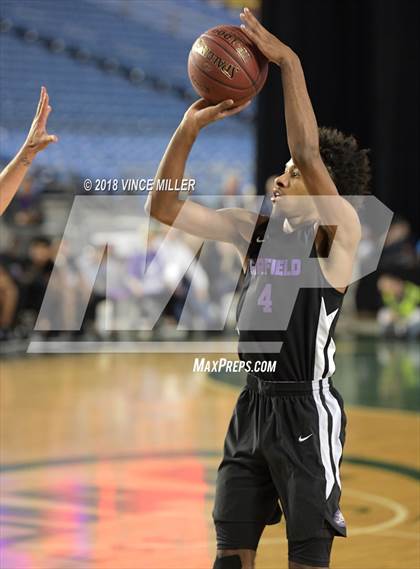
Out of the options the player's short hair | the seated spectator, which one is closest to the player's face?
the player's short hair

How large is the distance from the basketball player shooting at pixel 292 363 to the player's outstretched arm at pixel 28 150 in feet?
2.15

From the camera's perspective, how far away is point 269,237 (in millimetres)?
3672

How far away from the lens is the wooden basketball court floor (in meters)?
4.90

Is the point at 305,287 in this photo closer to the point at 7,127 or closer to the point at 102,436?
the point at 102,436

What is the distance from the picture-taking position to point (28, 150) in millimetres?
3977

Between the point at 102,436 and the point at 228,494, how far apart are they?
4.25m

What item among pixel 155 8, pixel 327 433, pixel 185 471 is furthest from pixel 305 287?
pixel 155 8

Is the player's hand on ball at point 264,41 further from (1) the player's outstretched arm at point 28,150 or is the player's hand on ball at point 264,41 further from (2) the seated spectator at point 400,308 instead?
(2) the seated spectator at point 400,308

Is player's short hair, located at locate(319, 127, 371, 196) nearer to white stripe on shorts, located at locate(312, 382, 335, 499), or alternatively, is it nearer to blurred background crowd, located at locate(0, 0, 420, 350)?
white stripe on shorts, located at locate(312, 382, 335, 499)

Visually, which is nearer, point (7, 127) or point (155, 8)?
point (7, 127)

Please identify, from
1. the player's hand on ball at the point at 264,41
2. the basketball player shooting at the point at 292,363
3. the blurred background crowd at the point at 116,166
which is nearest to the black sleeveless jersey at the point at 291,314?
the basketball player shooting at the point at 292,363

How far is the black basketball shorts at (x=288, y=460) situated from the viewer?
11.2 feet

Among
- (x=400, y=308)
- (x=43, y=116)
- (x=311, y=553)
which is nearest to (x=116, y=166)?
(x=400, y=308)

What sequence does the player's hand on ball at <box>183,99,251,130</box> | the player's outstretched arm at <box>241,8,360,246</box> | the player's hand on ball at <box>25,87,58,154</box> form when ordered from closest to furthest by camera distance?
the player's outstretched arm at <box>241,8,360,246</box> → the player's hand on ball at <box>183,99,251,130</box> → the player's hand on ball at <box>25,87,58,154</box>
